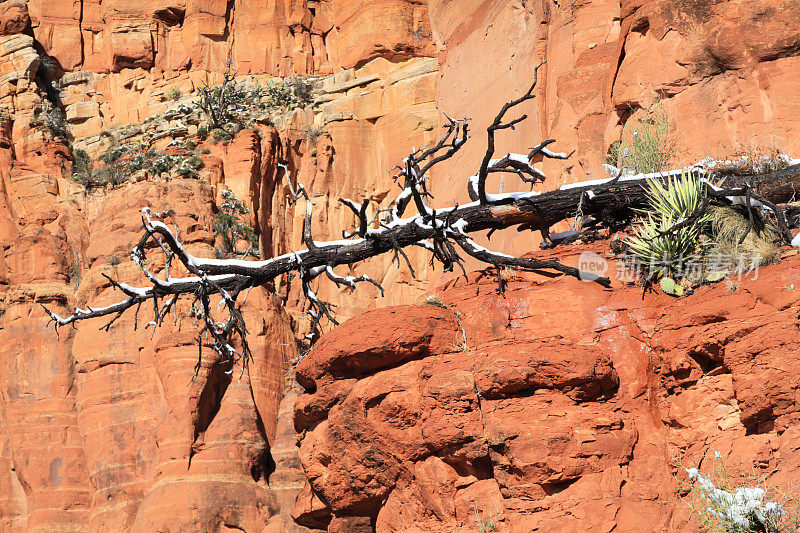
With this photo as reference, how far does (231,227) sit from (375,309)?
38.5 feet

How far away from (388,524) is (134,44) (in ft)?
75.2

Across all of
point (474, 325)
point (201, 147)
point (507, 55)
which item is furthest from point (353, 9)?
point (474, 325)

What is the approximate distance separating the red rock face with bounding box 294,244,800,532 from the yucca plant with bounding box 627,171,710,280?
1.28 ft

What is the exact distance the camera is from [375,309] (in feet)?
39.0

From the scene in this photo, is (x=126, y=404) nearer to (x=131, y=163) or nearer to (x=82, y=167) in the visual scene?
(x=131, y=163)

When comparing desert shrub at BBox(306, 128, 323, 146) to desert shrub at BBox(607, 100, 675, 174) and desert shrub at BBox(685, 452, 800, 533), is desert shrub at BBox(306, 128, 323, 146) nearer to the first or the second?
desert shrub at BBox(607, 100, 675, 174)

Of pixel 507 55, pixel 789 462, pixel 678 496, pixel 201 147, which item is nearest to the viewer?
pixel 789 462

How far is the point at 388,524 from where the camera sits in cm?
1006

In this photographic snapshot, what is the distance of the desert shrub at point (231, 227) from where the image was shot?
22.5 meters

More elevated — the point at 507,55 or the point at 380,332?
the point at 507,55

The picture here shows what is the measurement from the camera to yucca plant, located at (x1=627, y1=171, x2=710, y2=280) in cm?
988

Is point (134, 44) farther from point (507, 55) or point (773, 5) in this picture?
point (773, 5)

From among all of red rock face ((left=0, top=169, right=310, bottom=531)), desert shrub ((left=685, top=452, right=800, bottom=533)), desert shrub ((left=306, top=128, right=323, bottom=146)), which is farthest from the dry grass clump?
desert shrub ((left=306, top=128, right=323, bottom=146))

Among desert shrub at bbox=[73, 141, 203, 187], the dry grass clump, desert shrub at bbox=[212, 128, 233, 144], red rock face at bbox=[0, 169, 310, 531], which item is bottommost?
red rock face at bbox=[0, 169, 310, 531]
